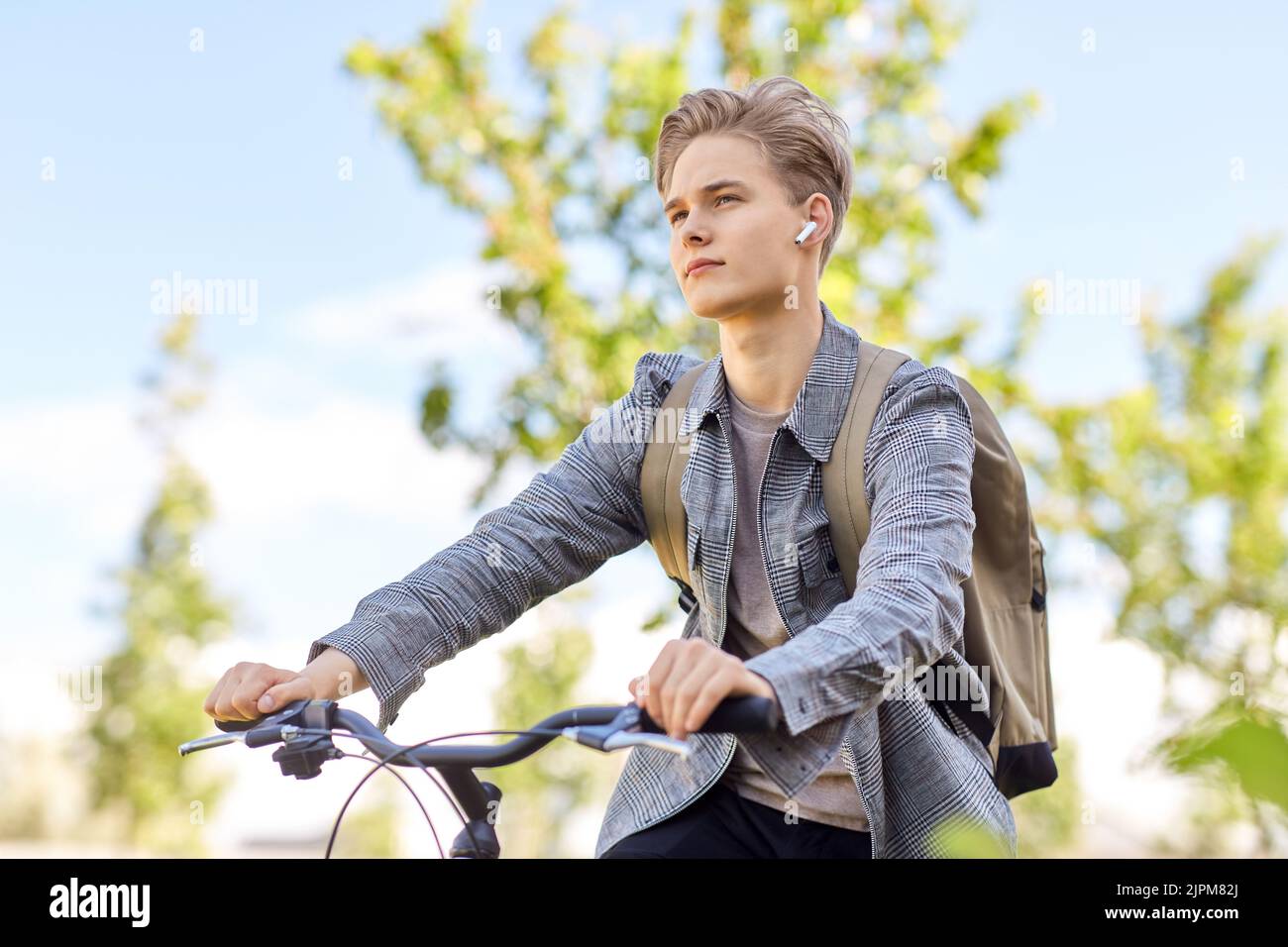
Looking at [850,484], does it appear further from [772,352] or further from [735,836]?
[735,836]

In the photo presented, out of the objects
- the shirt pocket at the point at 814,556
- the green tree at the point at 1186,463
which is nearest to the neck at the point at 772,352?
the shirt pocket at the point at 814,556

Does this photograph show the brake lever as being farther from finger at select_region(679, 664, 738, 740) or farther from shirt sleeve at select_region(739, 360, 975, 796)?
shirt sleeve at select_region(739, 360, 975, 796)

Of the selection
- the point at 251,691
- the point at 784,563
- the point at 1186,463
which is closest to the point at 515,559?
the point at 784,563

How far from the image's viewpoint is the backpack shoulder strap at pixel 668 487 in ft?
9.47

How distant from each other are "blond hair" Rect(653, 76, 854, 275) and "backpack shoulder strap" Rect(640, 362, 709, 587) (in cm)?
54

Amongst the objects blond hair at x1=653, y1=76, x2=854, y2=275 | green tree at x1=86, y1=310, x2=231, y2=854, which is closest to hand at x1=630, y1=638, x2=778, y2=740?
blond hair at x1=653, y1=76, x2=854, y2=275

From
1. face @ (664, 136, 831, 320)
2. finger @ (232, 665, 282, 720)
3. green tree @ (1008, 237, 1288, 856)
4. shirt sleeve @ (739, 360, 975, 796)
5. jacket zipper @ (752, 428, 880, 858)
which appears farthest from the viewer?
green tree @ (1008, 237, 1288, 856)

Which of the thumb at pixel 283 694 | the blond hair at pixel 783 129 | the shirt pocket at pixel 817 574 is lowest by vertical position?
the thumb at pixel 283 694

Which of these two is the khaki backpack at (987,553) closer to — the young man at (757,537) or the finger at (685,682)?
the young man at (757,537)

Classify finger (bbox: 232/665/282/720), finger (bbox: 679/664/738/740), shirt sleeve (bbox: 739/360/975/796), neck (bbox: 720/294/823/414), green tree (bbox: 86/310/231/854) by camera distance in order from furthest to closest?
1. green tree (bbox: 86/310/231/854)
2. neck (bbox: 720/294/823/414)
3. finger (bbox: 232/665/282/720)
4. shirt sleeve (bbox: 739/360/975/796)
5. finger (bbox: 679/664/738/740)

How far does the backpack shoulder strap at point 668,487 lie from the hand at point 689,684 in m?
1.03

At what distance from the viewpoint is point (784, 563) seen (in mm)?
2680

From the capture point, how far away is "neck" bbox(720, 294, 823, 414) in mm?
2951

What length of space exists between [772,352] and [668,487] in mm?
397
